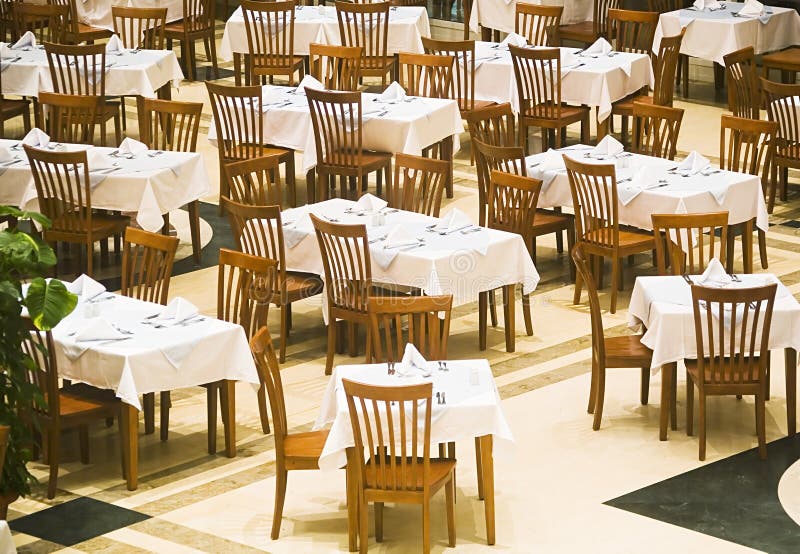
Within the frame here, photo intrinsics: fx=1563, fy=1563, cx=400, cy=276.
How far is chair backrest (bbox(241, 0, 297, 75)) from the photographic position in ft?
47.5

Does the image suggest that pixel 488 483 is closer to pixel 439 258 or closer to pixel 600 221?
pixel 439 258

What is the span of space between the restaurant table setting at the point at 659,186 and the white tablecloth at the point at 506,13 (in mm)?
4785

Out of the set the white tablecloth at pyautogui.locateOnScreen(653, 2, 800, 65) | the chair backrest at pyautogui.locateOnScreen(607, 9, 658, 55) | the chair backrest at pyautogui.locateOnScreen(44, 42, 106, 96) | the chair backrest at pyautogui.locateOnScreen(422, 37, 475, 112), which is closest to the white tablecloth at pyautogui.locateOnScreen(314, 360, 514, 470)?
the chair backrest at pyautogui.locateOnScreen(422, 37, 475, 112)

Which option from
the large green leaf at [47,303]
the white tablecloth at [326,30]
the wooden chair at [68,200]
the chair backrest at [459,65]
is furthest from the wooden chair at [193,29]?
the large green leaf at [47,303]

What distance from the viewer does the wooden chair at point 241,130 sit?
39.1 feet

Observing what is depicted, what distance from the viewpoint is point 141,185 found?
35.4ft

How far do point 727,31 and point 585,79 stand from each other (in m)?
2.28

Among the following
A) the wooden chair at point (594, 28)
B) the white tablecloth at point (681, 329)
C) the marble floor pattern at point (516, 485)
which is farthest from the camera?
the wooden chair at point (594, 28)

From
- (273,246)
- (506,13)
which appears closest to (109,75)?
(506,13)

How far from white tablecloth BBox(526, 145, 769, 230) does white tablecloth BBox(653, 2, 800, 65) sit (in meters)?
4.01

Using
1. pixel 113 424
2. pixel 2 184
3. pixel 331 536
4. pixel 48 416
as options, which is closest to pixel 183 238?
pixel 2 184

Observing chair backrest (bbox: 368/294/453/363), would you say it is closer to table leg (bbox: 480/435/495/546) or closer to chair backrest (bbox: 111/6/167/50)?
table leg (bbox: 480/435/495/546)

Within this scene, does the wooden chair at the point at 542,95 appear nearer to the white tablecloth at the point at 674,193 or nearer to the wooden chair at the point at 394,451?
the white tablecloth at the point at 674,193

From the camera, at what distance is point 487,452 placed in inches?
282
